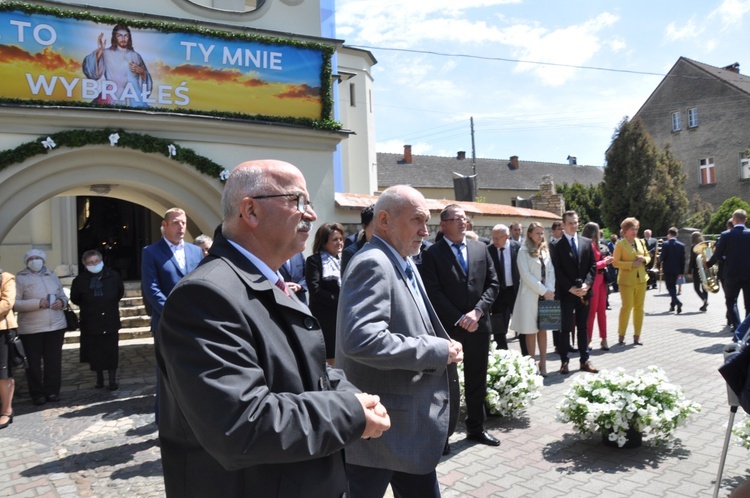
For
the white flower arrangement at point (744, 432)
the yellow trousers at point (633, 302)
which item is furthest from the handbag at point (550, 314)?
the white flower arrangement at point (744, 432)

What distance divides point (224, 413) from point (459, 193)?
1477 cm

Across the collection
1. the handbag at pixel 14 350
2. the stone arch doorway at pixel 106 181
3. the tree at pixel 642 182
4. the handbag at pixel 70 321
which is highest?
the tree at pixel 642 182

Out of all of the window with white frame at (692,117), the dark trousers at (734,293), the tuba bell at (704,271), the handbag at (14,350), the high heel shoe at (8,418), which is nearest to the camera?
the high heel shoe at (8,418)

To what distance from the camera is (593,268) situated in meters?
7.90

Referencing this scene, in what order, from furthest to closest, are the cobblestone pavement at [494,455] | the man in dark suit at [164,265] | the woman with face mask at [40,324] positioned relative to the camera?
the woman with face mask at [40,324]
the man in dark suit at [164,265]
the cobblestone pavement at [494,455]

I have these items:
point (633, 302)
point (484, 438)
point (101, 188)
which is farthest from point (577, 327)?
point (101, 188)

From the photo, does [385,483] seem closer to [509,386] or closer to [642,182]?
[509,386]

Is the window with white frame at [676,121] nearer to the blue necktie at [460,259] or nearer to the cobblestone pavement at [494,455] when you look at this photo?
the cobblestone pavement at [494,455]

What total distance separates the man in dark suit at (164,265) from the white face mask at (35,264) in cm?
221

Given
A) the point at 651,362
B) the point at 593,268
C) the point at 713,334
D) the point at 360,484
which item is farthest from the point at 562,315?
the point at 360,484

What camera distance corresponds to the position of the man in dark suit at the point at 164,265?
5934 mm

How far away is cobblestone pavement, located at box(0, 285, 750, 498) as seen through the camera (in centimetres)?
427

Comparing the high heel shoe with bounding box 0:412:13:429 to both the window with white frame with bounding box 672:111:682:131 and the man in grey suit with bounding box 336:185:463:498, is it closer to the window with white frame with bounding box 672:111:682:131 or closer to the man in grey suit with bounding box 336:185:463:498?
the man in grey suit with bounding box 336:185:463:498

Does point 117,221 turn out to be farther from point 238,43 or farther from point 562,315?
point 562,315
